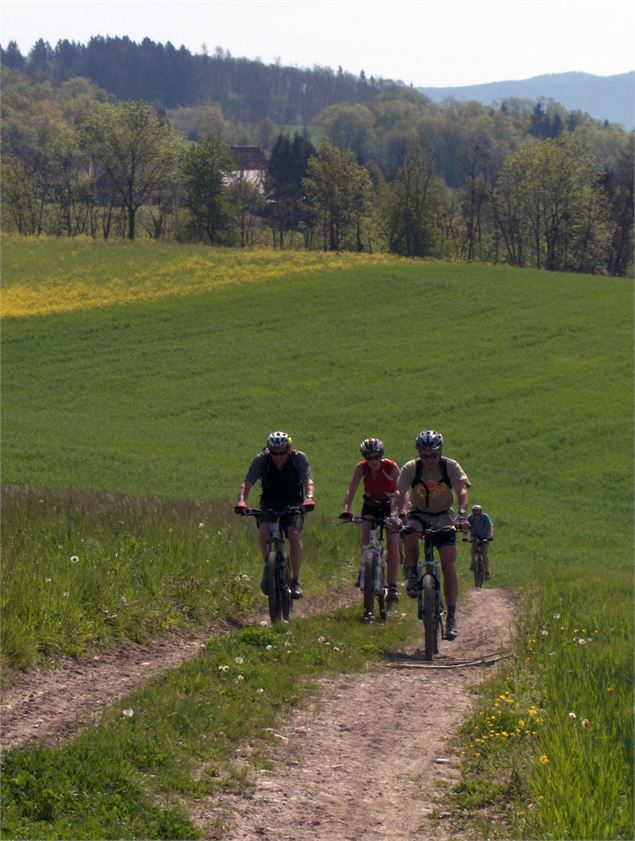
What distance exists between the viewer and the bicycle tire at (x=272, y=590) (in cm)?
1162

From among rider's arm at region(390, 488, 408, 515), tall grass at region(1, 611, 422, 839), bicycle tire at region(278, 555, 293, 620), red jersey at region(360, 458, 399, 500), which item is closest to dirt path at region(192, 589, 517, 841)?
tall grass at region(1, 611, 422, 839)

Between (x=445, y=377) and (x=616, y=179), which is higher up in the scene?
(x=616, y=179)

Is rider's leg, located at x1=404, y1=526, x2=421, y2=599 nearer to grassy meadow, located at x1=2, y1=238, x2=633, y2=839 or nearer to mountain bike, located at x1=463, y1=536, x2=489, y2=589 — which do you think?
grassy meadow, located at x1=2, y1=238, x2=633, y2=839

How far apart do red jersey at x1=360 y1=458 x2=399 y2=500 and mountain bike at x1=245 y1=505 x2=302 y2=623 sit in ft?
4.29

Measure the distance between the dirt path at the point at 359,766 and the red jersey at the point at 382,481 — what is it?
103 inches

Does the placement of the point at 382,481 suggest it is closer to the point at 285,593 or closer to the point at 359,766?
the point at 285,593

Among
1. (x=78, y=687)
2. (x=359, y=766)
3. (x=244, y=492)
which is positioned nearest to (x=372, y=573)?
(x=244, y=492)

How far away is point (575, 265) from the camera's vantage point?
305 ft

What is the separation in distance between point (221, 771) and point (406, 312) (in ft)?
164

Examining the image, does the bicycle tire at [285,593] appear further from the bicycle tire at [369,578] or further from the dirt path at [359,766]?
the dirt path at [359,766]

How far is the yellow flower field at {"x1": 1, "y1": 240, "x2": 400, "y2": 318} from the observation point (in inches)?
2254

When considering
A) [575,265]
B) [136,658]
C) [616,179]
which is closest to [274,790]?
[136,658]

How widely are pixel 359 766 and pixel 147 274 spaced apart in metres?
58.5

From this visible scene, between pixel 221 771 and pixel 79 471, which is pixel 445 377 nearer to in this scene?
pixel 79 471
